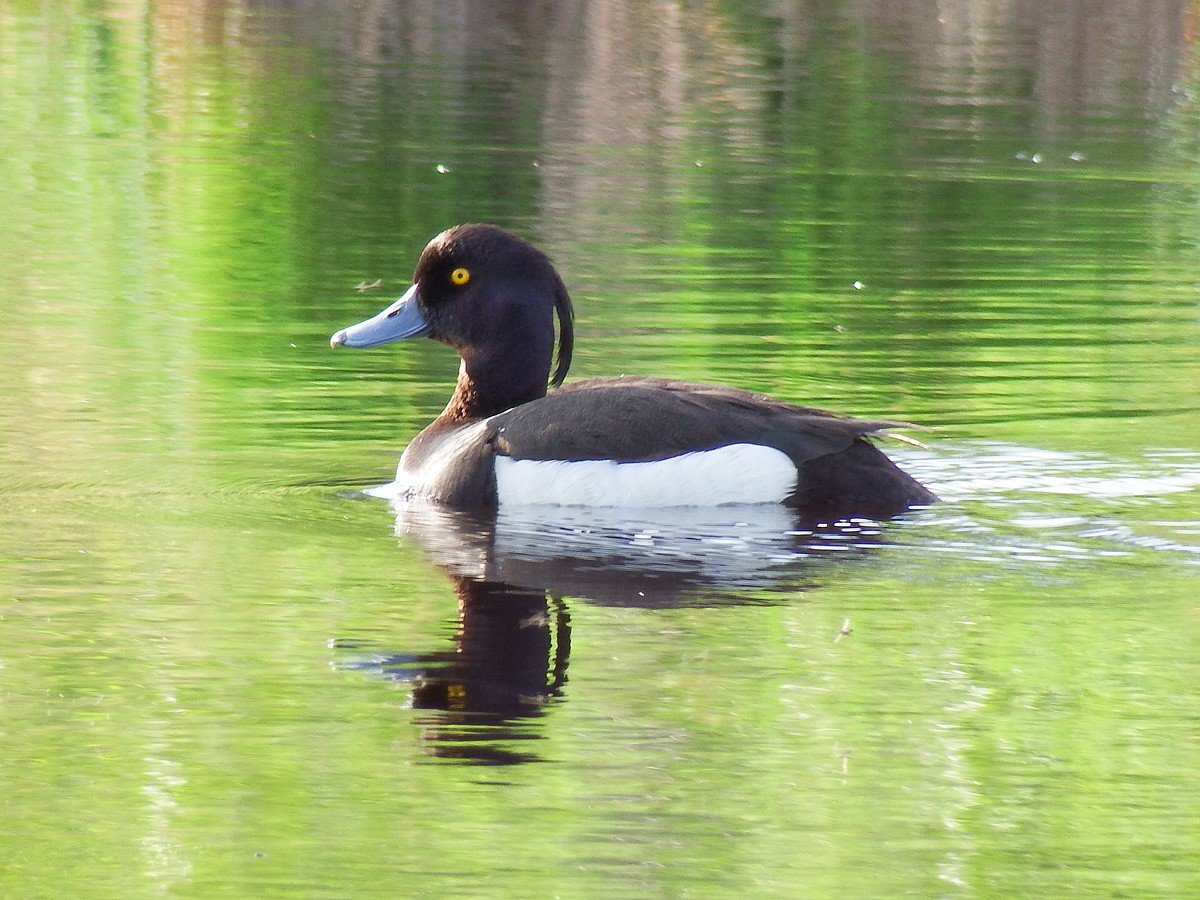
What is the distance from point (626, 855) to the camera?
17.6 ft

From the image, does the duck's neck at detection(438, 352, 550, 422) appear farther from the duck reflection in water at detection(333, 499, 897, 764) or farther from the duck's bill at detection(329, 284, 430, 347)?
the duck reflection in water at detection(333, 499, 897, 764)

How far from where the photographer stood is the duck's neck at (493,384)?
10.0 meters

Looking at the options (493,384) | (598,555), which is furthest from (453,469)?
(598,555)

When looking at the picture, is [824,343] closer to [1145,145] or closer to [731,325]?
[731,325]

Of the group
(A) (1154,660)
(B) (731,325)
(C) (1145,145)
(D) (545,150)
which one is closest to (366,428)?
(B) (731,325)

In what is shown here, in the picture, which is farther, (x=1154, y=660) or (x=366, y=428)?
(x=366, y=428)

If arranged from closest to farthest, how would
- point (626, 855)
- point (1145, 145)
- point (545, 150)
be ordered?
point (626, 855)
point (545, 150)
point (1145, 145)

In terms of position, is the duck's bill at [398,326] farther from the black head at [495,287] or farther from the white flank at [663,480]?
the white flank at [663,480]

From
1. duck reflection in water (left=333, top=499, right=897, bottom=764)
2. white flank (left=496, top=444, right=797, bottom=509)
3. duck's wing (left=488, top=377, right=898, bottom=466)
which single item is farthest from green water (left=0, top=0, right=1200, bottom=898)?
duck's wing (left=488, top=377, right=898, bottom=466)

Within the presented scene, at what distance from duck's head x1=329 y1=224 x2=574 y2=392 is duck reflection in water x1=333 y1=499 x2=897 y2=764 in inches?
39.9

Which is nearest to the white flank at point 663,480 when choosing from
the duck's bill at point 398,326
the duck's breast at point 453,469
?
the duck's breast at point 453,469

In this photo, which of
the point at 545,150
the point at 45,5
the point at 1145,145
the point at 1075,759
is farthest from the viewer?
the point at 45,5

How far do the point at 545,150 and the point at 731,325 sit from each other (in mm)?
7891

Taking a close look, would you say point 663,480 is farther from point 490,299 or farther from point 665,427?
point 490,299
